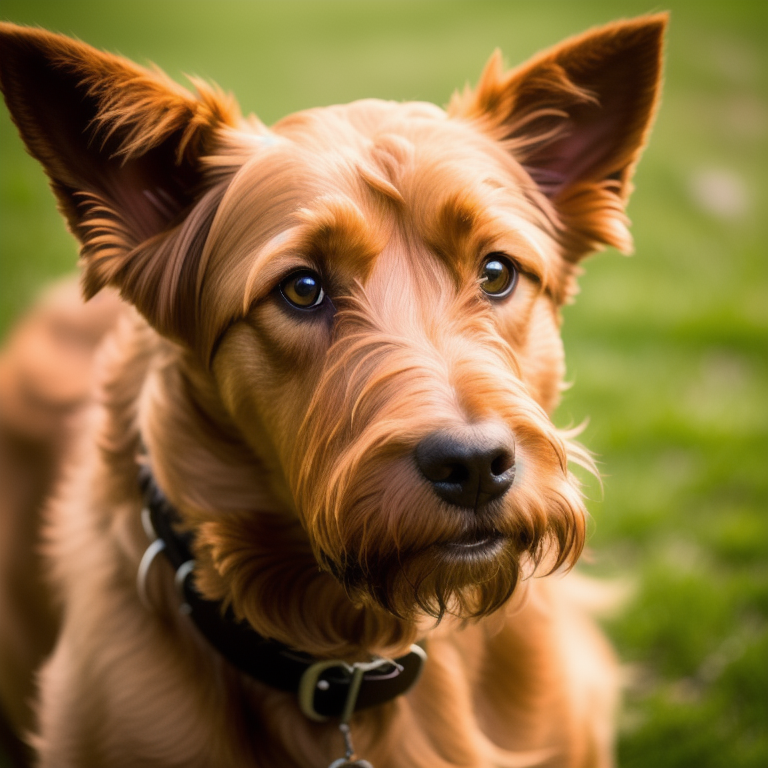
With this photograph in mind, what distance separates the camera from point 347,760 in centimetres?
310

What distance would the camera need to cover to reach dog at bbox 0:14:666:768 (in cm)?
269

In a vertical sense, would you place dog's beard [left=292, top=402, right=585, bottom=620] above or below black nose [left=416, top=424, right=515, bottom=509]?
below

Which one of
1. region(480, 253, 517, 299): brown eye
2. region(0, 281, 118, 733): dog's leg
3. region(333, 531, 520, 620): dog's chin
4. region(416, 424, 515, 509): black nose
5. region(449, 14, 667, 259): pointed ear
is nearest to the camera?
region(416, 424, 515, 509): black nose

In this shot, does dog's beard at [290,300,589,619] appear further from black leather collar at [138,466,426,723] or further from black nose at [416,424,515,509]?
black leather collar at [138,466,426,723]

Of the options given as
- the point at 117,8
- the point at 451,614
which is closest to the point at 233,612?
the point at 451,614

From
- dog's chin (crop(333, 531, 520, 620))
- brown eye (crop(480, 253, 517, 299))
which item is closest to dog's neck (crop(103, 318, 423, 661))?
dog's chin (crop(333, 531, 520, 620))

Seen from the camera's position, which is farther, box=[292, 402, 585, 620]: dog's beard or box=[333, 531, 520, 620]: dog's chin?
box=[333, 531, 520, 620]: dog's chin

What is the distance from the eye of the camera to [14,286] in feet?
27.1

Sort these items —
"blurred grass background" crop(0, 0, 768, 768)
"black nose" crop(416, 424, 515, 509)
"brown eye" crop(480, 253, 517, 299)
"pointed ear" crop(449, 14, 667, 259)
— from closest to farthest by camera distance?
1. "black nose" crop(416, 424, 515, 509)
2. "brown eye" crop(480, 253, 517, 299)
3. "pointed ear" crop(449, 14, 667, 259)
4. "blurred grass background" crop(0, 0, 768, 768)

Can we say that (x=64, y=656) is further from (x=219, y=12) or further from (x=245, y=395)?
(x=219, y=12)

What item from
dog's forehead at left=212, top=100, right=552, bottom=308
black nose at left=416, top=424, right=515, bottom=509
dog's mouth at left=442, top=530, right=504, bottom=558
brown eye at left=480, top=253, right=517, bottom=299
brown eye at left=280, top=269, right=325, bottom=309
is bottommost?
dog's mouth at left=442, top=530, right=504, bottom=558

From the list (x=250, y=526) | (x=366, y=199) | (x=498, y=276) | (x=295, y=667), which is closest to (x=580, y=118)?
(x=498, y=276)

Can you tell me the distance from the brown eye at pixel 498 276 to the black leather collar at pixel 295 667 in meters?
1.43

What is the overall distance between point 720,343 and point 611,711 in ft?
13.7
